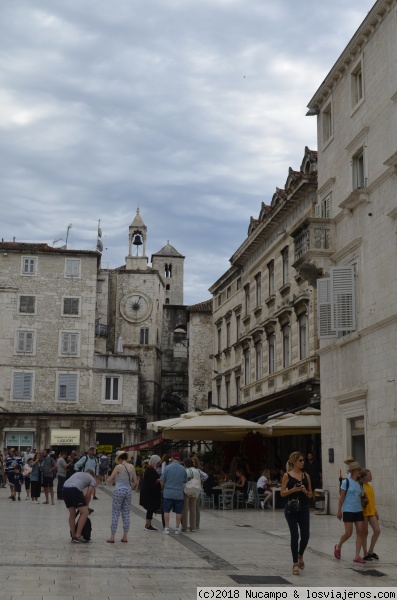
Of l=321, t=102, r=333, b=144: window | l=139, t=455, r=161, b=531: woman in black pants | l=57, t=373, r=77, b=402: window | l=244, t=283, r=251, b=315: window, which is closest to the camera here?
l=139, t=455, r=161, b=531: woman in black pants

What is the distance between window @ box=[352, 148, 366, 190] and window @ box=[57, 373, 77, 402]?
1522 inches

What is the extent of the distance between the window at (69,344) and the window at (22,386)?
2970mm

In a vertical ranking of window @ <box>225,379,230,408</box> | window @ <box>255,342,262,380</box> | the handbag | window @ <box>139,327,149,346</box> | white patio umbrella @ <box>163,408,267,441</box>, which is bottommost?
the handbag

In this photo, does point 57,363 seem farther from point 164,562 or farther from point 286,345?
point 164,562

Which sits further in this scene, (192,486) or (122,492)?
(192,486)

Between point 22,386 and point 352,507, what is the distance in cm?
4698

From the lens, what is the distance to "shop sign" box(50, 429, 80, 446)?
56.3 meters

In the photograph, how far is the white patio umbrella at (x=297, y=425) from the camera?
24062 millimetres

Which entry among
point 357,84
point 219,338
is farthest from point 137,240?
point 357,84

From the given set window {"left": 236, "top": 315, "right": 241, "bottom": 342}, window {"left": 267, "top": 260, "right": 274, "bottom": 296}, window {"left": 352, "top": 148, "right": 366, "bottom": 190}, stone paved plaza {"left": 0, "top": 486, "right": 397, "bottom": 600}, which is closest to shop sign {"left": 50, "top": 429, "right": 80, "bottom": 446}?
window {"left": 236, "top": 315, "right": 241, "bottom": 342}

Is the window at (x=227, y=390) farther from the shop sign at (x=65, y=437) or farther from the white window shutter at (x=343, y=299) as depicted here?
the white window shutter at (x=343, y=299)

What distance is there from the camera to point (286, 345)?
32.9m

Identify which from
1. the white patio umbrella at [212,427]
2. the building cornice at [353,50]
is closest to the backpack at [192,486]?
the white patio umbrella at [212,427]

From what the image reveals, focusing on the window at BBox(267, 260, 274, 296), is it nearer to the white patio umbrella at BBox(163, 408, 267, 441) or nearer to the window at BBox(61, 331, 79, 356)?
the white patio umbrella at BBox(163, 408, 267, 441)
